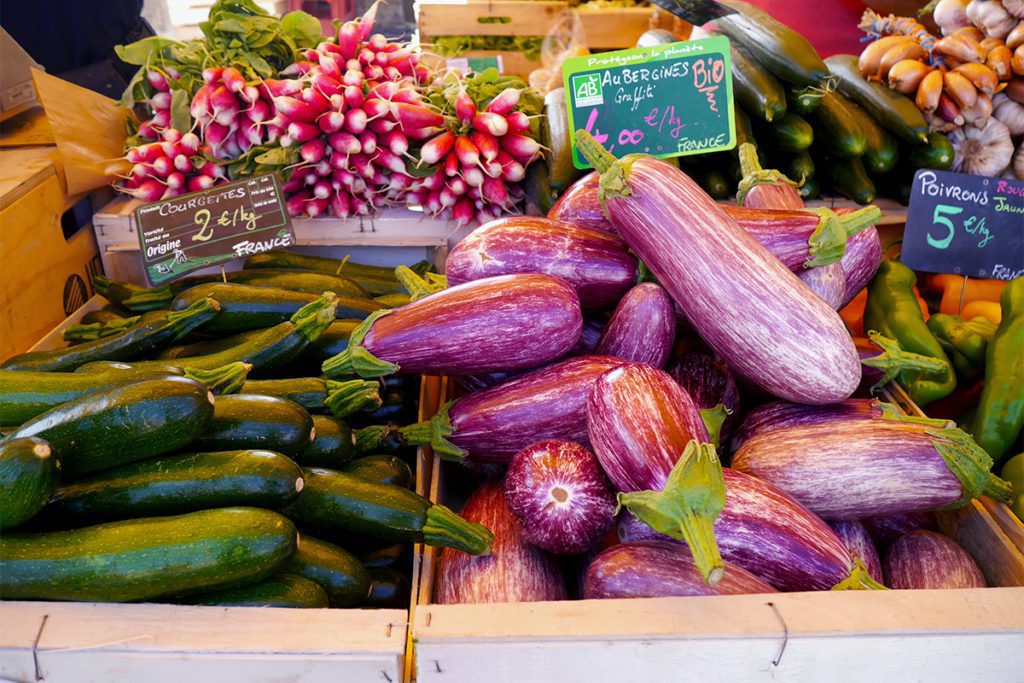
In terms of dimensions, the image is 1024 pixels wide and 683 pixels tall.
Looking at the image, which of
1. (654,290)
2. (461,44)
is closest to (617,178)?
(654,290)

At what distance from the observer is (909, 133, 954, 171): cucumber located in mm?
2154

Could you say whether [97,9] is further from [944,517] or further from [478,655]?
[944,517]

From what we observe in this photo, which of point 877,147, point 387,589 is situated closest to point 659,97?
point 877,147

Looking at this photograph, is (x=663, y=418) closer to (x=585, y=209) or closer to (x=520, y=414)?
(x=520, y=414)

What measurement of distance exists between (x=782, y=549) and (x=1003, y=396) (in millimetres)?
819

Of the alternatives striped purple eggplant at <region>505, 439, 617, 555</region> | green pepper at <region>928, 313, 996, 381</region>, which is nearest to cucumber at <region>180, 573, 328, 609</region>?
striped purple eggplant at <region>505, 439, 617, 555</region>

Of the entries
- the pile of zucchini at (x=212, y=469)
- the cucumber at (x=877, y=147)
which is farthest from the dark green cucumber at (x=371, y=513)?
the cucumber at (x=877, y=147)

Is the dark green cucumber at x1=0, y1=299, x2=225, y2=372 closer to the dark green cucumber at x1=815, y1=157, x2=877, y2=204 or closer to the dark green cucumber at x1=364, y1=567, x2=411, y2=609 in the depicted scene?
the dark green cucumber at x1=364, y1=567, x2=411, y2=609

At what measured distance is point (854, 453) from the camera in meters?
1.20

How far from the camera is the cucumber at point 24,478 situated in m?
0.95

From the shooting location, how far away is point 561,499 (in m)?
1.11

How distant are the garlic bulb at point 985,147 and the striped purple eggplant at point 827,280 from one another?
1.08 m

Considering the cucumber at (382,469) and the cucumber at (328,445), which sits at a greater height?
the cucumber at (328,445)

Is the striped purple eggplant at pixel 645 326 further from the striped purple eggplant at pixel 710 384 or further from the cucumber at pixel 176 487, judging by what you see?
the cucumber at pixel 176 487
